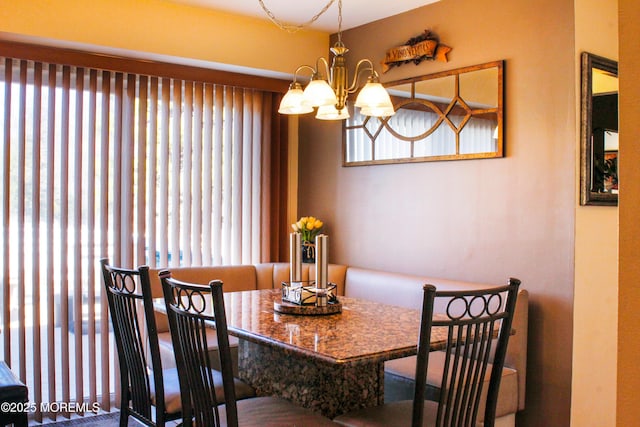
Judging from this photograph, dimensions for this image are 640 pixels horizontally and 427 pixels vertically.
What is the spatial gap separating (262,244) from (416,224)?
1285 mm

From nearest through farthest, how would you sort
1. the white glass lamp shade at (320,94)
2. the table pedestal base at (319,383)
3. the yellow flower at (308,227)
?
the table pedestal base at (319,383), the white glass lamp shade at (320,94), the yellow flower at (308,227)

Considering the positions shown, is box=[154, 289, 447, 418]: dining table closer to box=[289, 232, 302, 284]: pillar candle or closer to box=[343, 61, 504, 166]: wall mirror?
box=[289, 232, 302, 284]: pillar candle

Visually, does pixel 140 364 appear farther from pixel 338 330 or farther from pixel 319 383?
pixel 338 330

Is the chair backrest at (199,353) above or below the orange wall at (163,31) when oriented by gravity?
below

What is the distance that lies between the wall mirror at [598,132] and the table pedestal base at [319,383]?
1.46m

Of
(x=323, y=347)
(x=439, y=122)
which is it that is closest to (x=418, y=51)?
(x=439, y=122)

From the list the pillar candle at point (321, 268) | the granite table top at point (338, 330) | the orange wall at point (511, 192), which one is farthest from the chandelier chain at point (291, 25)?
the granite table top at point (338, 330)

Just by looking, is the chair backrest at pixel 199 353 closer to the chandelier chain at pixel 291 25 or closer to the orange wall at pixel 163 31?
the orange wall at pixel 163 31

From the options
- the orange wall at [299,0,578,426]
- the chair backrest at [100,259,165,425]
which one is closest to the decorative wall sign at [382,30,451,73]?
the orange wall at [299,0,578,426]

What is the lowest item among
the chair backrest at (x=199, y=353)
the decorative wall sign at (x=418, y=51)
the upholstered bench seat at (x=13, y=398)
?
the upholstered bench seat at (x=13, y=398)

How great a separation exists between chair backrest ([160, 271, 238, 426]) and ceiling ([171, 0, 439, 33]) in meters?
2.31

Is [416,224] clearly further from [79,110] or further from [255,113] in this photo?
[79,110]

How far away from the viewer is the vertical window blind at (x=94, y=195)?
3.66 m

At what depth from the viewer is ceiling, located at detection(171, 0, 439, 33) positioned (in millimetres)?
3867
